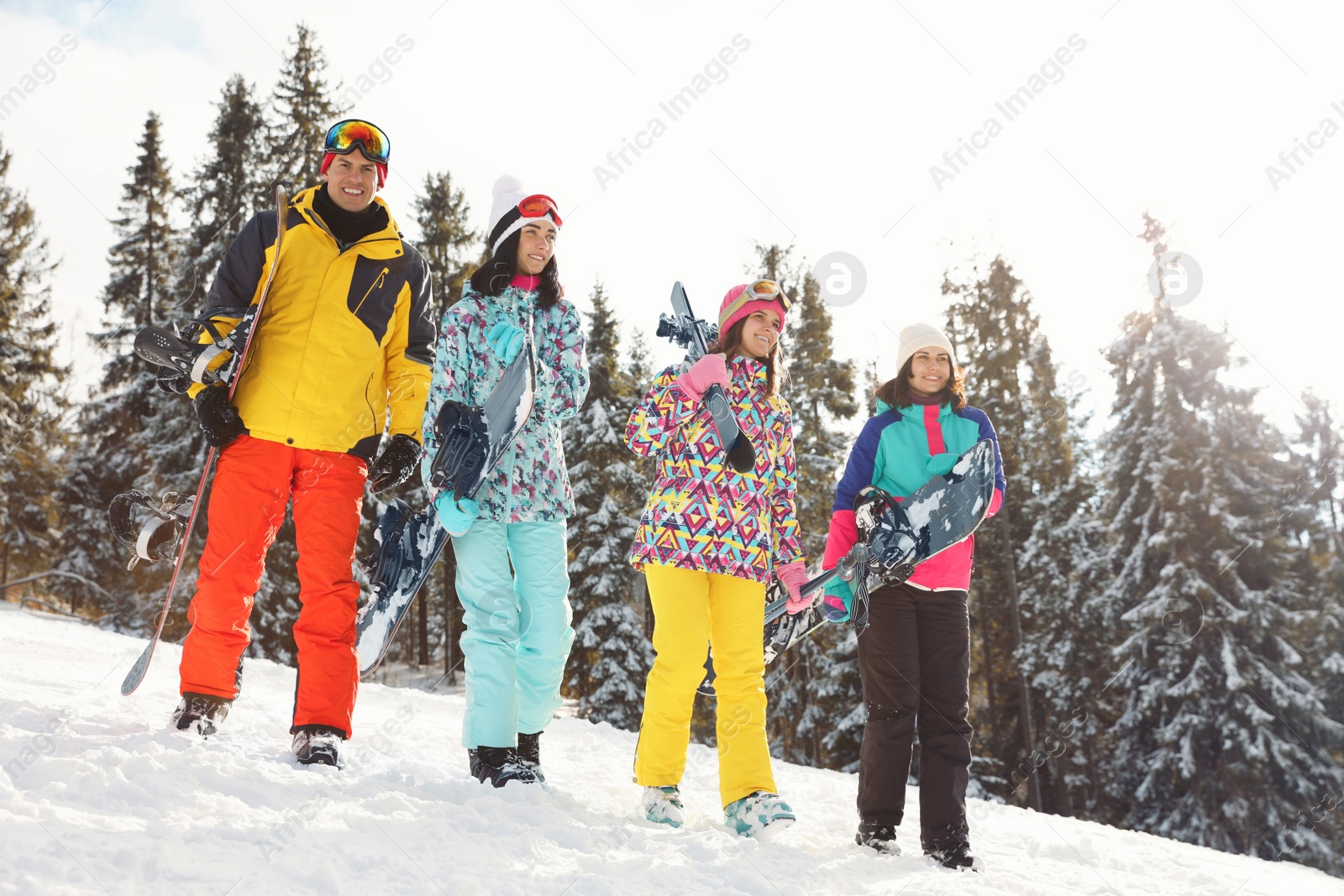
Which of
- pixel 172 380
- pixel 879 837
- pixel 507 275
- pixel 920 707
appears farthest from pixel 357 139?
pixel 879 837

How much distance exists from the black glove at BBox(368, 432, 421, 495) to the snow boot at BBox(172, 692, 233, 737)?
3.25 feet

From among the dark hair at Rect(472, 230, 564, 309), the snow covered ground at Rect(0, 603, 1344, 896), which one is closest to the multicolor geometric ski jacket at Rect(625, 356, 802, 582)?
the dark hair at Rect(472, 230, 564, 309)

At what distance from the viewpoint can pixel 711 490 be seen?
3.46 metres

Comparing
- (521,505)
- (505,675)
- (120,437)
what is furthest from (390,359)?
(120,437)

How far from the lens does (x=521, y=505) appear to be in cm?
327

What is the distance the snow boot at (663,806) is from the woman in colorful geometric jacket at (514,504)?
45 cm

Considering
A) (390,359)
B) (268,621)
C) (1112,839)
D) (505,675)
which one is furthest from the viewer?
(268,621)

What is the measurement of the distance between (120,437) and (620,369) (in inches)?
516

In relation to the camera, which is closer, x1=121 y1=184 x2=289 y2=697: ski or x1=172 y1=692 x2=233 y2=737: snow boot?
x1=172 y1=692 x2=233 y2=737: snow boot

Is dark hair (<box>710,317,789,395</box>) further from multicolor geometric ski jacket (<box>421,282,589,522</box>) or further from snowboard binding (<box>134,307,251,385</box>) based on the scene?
snowboard binding (<box>134,307,251,385</box>)

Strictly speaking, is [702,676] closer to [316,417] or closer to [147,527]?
[316,417]

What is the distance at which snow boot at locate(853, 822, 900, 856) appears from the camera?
3322 mm

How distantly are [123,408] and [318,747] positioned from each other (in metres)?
21.0

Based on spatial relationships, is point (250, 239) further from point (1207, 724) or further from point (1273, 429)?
point (1273, 429)
